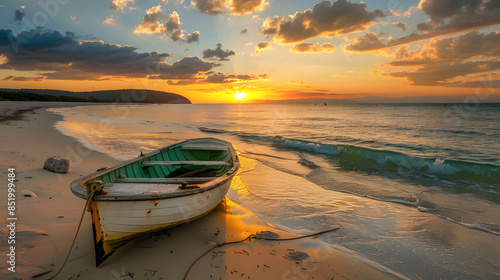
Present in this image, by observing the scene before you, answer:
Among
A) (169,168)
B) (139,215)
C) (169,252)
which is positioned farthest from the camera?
(169,168)

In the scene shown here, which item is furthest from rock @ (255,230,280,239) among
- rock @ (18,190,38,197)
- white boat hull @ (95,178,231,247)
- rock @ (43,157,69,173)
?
rock @ (43,157,69,173)

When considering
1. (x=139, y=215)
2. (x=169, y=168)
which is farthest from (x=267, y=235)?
(x=169, y=168)

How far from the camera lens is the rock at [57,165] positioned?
7.92 metres

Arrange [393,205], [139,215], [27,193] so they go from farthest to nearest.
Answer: [393,205] → [27,193] → [139,215]

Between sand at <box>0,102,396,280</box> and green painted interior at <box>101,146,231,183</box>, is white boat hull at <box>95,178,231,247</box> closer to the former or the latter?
sand at <box>0,102,396,280</box>

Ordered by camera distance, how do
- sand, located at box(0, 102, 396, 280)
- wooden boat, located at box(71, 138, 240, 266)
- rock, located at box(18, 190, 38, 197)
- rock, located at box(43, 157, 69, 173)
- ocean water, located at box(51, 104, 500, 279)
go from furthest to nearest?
rock, located at box(43, 157, 69, 173), rock, located at box(18, 190, 38, 197), ocean water, located at box(51, 104, 500, 279), sand, located at box(0, 102, 396, 280), wooden boat, located at box(71, 138, 240, 266)

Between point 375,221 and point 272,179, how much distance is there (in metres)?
4.49

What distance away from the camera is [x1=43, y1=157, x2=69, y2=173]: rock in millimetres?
7922

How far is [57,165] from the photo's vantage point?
797 centimetres

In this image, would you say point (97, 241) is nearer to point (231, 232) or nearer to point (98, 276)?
point (98, 276)

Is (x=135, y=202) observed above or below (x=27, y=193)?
above

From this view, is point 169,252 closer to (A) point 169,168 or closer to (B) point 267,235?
(B) point 267,235

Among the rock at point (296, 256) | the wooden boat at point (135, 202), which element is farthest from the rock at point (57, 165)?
the rock at point (296, 256)

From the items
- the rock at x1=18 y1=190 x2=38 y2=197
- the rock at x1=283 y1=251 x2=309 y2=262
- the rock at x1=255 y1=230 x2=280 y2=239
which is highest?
the rock at x1=18 y1=190 x2=38 y2=197
